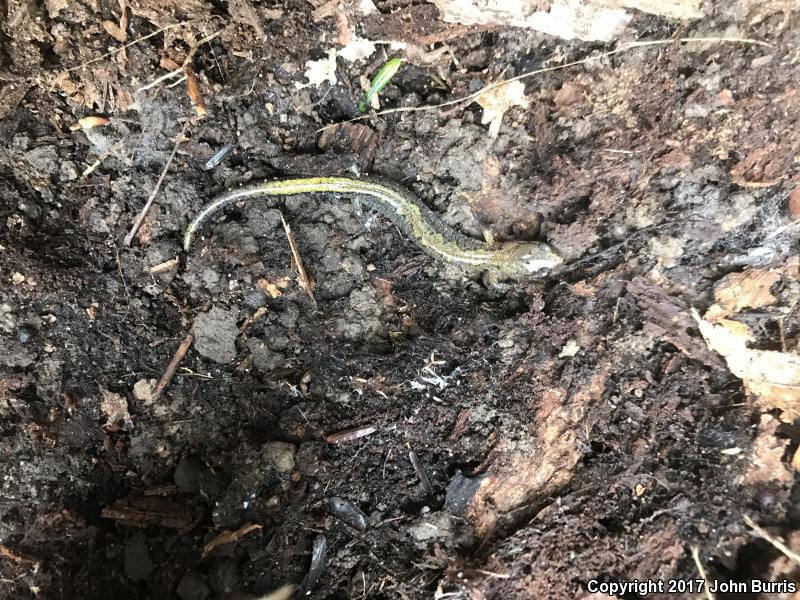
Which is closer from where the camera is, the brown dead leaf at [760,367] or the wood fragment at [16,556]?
the brown dead leaf at [760,367]

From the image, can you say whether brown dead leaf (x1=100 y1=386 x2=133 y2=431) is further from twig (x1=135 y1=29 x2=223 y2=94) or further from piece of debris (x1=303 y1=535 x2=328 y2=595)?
twig (x1=135 y1=29 x2=223 y2=94)

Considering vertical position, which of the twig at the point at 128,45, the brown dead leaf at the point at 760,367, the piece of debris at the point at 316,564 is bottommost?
the piece of debris at the point at 316,564

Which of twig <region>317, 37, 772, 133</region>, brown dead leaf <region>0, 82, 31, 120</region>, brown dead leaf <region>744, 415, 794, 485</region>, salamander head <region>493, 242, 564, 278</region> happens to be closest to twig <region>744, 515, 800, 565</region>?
brown dead leaf <region>744, 415, 794, 485</region>

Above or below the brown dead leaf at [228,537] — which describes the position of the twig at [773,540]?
above

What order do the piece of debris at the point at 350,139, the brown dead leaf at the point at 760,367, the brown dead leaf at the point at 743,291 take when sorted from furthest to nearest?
the piece of debris at the point at 350,139
the brown dead leaf at the point at 743,291
the brown dead leaf at the point at 760,367

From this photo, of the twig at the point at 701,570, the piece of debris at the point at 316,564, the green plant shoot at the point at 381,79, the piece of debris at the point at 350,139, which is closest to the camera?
the twig at the point at 701,570

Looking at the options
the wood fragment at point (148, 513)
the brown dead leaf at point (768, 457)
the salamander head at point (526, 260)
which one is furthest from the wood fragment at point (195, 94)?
the brown dead leaf at point (768, 457)

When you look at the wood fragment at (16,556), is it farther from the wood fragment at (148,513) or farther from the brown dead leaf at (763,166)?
the brown dead leaf at (763,166)

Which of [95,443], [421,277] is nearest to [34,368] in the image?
[95,443]
